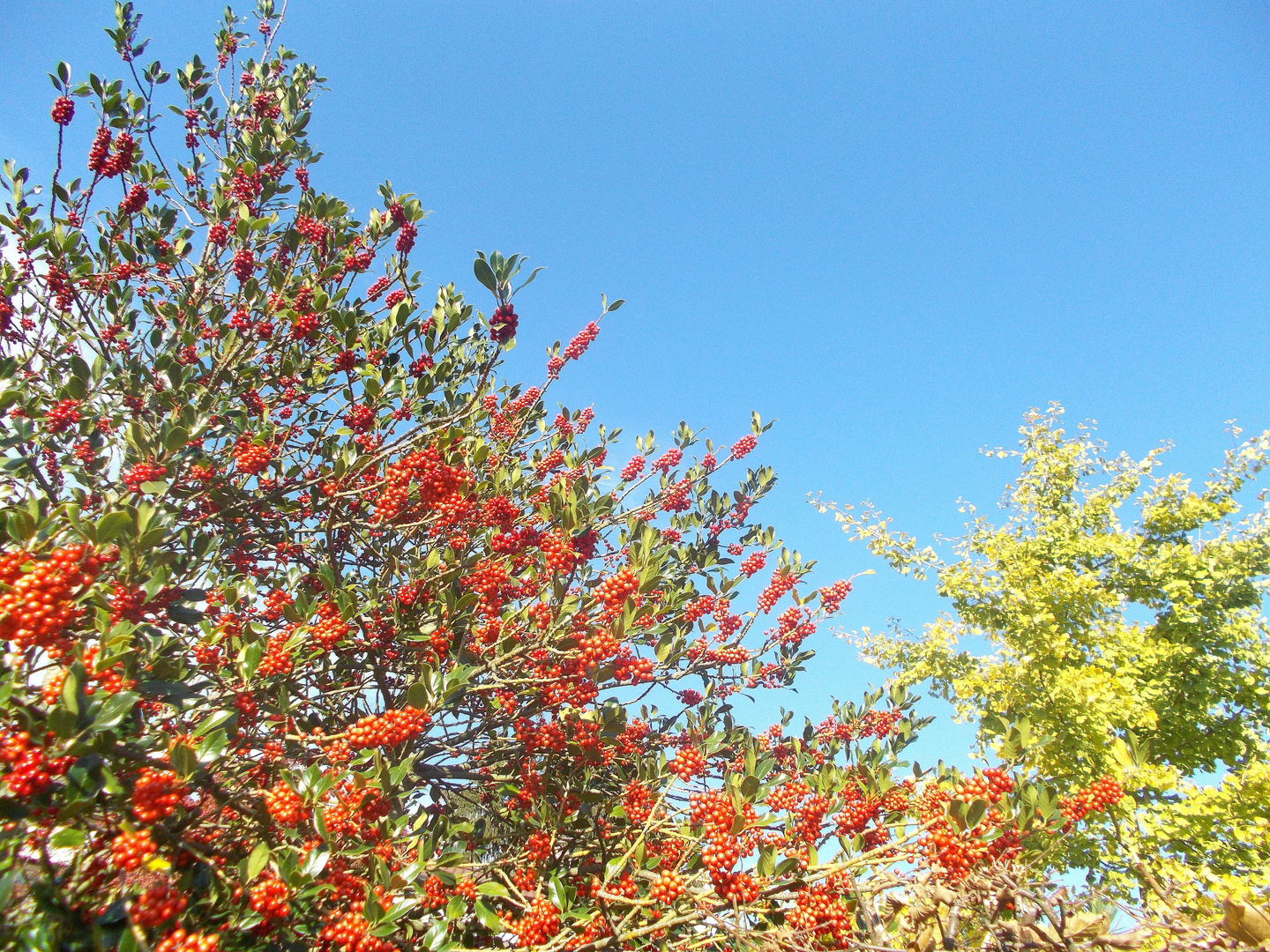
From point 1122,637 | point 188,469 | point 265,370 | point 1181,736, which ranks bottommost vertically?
point 188,469

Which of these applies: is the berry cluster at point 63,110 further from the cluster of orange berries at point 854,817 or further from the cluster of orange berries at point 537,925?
the cluster of orange berries at point 854,817

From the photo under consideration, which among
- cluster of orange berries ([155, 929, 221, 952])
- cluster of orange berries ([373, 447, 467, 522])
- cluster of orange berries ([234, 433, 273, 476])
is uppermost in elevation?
cluster of orange berries ([373, 447, 467, 522])

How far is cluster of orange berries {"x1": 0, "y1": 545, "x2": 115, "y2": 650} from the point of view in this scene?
2.06 m

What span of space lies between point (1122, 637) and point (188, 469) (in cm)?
1188

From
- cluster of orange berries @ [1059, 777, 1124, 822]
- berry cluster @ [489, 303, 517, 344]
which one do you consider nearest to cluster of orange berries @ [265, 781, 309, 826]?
berry cluster @ [489, 303, 517, 344]

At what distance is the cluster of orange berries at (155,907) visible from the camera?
81.0 inches

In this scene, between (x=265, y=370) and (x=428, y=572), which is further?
(x=265, y=370)

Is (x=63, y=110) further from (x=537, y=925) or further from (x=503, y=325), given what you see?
(x=537, y=925)

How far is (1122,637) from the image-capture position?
30.8ft

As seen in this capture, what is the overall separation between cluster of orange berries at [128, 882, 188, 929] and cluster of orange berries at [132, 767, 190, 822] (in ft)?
0.76

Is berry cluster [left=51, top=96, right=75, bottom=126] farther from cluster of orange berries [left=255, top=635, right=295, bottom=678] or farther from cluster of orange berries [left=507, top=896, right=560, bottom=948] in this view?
cluster of orange berries [left=507, top=896, right=560, bottom=948]

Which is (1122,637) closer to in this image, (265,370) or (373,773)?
(373,773)

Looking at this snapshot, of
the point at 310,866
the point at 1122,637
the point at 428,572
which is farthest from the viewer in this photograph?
the point at 1122,637

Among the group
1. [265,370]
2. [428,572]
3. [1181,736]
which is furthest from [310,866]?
[1181,736]
